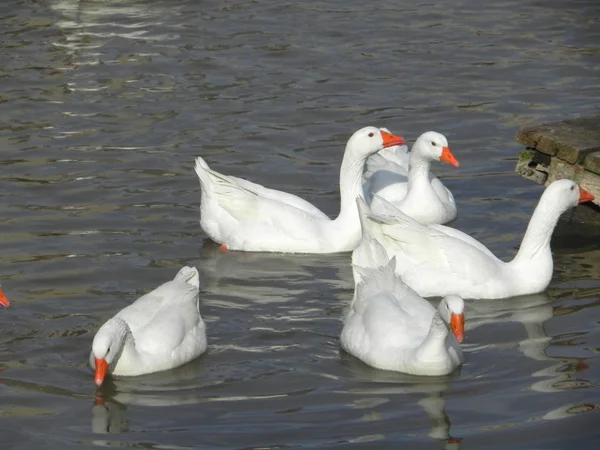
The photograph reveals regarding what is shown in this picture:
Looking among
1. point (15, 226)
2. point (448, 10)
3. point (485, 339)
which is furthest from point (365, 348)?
point (448, 10)

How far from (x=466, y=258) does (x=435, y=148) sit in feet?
6.08

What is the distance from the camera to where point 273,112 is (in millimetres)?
14242

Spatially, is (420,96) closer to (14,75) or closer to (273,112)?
(273,112)

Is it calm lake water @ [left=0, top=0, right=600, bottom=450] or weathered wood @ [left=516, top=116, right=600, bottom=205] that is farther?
weathered wood @ [left=516, top=116, right=600, bottom=205]

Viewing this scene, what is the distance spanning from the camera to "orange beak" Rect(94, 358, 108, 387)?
780cm

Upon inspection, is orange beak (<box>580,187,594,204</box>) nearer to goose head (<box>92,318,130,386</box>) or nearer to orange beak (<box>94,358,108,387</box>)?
goose head (<box>92,318,130,386</box>)

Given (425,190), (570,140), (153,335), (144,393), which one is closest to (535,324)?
(570,140)

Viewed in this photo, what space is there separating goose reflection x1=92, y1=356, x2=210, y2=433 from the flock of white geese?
2.8 inches

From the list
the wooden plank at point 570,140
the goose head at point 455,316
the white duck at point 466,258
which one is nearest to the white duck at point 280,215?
the white duck at point 466,258

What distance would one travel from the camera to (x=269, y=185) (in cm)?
1234

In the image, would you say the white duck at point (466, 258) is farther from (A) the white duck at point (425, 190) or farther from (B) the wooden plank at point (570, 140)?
(A) the white duck at point (425, 190)

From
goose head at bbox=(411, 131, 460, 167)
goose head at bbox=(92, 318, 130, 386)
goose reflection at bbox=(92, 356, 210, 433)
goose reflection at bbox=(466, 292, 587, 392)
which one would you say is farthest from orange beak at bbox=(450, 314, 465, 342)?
goose head at bbox=(411, 131, 460, 167)

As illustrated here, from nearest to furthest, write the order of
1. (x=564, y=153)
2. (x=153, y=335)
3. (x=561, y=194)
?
1. (x=153, y=335)
2. (x=561, y=194)
3. (x=564, y=153)

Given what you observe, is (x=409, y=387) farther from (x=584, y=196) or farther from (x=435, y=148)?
(x=435, y=148)
